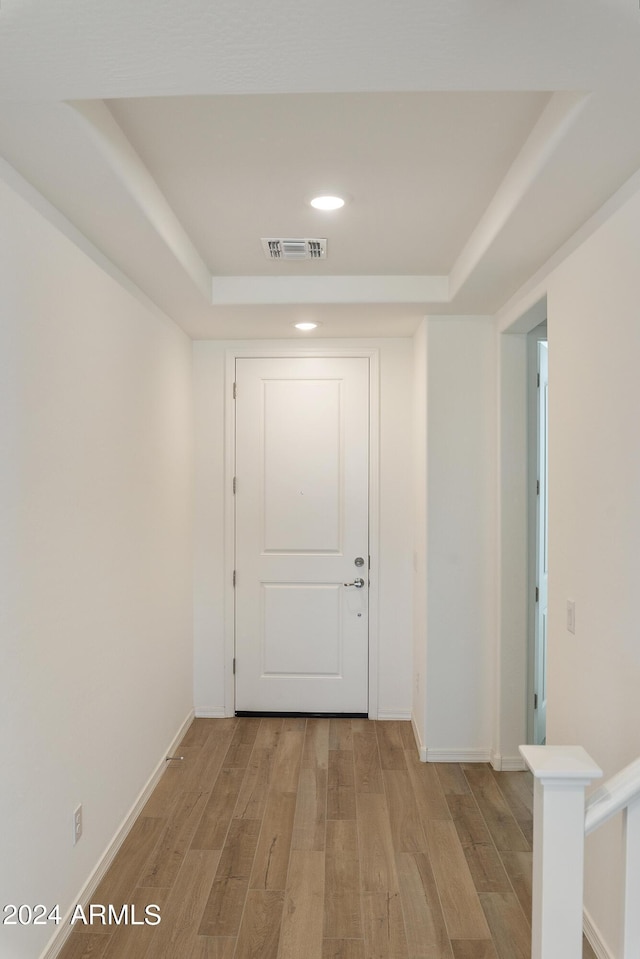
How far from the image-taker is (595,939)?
206 cm

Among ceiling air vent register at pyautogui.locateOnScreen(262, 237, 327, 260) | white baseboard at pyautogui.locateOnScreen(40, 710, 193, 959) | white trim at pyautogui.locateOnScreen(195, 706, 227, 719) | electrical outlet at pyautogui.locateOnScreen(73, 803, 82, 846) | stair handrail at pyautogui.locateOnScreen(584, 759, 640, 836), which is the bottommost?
white trim at pyautogui.locateOnScreen(195, 706, 227, 719)

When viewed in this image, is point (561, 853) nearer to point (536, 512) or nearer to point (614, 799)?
point (614, 799)

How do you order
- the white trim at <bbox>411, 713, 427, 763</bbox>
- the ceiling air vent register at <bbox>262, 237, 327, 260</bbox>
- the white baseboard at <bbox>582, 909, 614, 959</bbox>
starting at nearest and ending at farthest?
1. the white baseboard at <bbox>582, 909, 614, 959</bbox>
2. the ceiling air vent register at <bbox>262, 237, 327, 260</bbox>
3. the white trim at <bbox>411, 713, 427, 763</bbox>

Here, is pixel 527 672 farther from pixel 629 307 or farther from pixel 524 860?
pixel 629 307

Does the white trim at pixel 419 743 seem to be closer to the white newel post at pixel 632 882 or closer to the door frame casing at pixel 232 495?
the door frame casing at pixel 232 495

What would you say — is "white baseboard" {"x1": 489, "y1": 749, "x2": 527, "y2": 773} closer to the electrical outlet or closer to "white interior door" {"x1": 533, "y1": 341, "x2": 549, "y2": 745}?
"white interior door" {"x1": 533, "y1": 341, "x2": 549, "y2": 745}

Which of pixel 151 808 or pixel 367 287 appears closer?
pixel 151 808

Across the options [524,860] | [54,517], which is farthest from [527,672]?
[54,517]

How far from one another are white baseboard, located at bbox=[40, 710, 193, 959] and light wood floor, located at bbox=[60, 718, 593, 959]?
1.4 inches

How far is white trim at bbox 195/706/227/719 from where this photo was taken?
418 cm

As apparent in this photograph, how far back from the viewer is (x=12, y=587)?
1818 millimetres

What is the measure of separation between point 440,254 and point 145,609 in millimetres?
2121

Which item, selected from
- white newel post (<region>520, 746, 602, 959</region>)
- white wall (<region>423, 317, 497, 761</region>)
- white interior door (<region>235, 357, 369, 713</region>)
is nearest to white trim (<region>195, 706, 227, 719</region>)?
white interior door (<region>235, 357, 369, 713</region>)

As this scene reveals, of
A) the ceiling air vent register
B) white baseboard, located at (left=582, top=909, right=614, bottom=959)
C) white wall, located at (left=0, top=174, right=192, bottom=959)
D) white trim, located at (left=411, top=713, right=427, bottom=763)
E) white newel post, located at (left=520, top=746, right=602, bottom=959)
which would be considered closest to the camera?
white newel post, located at (left=520, top=746, right=602, bottom=959)
